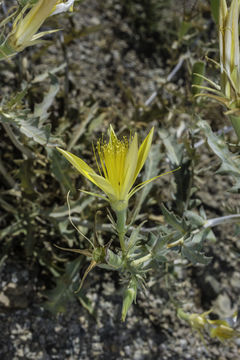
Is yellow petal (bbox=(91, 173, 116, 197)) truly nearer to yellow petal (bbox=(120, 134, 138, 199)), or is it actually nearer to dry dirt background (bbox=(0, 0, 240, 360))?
yellow petal (bbox=(120, 134, 138, 199))

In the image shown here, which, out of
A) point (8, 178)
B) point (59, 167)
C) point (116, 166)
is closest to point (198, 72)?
point (116, 166)

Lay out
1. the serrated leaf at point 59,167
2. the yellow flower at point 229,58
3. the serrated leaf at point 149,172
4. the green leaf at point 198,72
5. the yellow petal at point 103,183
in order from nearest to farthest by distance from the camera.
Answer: the yellow petal at point 103,183 → the yellow flower at point 229,58 → the green leaf at point 198,72 → the serrated leaf at point 59,167 → the serrated leaf at point 149,172

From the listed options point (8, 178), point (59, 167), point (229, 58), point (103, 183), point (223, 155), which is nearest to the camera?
point (103, 183)

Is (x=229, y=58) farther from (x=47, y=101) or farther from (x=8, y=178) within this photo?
(x=8, y=178)

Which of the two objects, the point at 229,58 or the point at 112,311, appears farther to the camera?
the point at 112,311

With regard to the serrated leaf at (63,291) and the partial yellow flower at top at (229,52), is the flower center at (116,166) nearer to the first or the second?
the partial yellow flower at top at (229,52)

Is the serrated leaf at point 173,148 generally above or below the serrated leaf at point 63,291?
above

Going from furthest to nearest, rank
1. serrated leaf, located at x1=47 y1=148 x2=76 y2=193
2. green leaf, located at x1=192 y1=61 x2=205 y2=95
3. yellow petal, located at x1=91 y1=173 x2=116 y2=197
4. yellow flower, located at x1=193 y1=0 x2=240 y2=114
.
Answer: serrated leaf, located at x1=47 y1=148 x2=76 y2=193 → green leaf, located at x1=192 y1=61 x2=205 y2=95 → yellow flower, located at x1=193 y1=0 x2=240 y2=114 → yellow petal, located at x1=91 y1=173 x2=116 y2=197

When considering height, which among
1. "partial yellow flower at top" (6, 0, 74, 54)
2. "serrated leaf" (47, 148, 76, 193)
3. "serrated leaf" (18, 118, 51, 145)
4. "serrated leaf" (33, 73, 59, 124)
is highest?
"partial yellow flower at top" (6, 0, 74, 54)

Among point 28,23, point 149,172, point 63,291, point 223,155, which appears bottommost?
point 63,291

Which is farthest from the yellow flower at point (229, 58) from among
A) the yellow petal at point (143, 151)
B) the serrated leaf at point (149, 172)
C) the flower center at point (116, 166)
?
the serrated leaf at point (149, 172)

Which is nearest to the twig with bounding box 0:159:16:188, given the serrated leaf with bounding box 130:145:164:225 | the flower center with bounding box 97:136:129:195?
the serrated leaf with bounding box 130:145:164:225

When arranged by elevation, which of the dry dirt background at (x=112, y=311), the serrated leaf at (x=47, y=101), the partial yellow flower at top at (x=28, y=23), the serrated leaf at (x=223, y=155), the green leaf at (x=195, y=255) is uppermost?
the partial yellow flower at top at (x=28, y=23)
